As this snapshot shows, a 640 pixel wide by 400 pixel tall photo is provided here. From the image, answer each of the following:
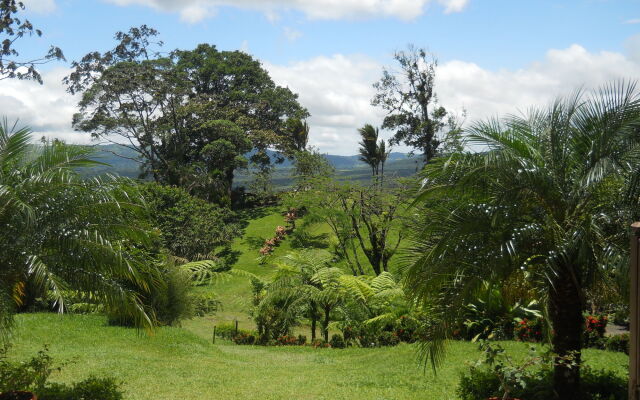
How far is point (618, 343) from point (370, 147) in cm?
2686

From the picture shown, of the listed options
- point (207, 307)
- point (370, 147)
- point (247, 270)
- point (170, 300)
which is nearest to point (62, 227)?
point (170, 300)

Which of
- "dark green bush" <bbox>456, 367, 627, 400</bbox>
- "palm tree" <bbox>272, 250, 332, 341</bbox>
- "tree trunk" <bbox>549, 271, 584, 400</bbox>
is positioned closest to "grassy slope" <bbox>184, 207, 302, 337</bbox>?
"palm tree" <bbox>272, 250, 332, 341</bbox>

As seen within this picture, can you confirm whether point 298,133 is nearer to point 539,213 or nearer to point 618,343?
point 618,343

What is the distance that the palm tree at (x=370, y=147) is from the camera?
3600 centimetres

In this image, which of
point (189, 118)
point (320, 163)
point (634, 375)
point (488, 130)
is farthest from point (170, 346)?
point (189, 118)

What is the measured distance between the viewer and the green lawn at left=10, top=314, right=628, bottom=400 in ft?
27.5

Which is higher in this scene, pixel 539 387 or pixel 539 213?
pixel 539 213

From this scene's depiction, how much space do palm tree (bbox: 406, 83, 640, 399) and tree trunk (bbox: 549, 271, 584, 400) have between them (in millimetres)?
11

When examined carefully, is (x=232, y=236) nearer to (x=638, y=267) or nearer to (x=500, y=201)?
(x=500, y=201)

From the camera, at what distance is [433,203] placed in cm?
712


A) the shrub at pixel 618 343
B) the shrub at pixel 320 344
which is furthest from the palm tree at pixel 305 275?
the shrub at pixel 618 343

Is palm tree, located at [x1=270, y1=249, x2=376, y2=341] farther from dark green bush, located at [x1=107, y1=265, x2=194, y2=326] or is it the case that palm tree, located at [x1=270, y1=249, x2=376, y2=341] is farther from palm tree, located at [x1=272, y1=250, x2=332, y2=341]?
dark green bush, located at [x1=107, y1=265, x2=194, y2=326]

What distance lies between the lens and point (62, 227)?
22.2ft

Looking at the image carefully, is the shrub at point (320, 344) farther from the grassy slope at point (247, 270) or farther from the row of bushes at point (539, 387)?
the row of bushes at point (539, 387)
